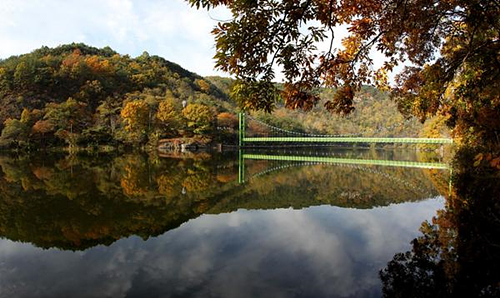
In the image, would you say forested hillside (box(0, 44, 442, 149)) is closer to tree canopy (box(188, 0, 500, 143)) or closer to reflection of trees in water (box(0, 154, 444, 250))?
reflection of trees in water (box(0, 154, 444, 250))

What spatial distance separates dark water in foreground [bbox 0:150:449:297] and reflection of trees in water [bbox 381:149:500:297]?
0.22 m

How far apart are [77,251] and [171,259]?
4.15ft

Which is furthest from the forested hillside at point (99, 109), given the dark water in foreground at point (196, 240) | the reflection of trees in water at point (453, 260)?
the reflection of trees in water at point (453, 260)

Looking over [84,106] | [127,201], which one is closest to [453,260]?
[127,201]

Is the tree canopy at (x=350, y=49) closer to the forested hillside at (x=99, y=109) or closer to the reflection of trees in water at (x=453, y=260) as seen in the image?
the reflection of trees in water at (x=453, y=260)

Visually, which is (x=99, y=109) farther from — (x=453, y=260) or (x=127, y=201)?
(x=453, y=260)

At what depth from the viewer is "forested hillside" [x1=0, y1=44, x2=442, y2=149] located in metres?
37.5

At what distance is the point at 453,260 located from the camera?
4.05 m

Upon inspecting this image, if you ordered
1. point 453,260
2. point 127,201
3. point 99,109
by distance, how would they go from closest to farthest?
point 453,260
point 127,201
point 99,109

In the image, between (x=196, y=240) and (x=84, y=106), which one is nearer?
(x=196, y=240)

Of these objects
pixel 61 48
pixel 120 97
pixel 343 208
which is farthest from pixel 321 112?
pixel 343 208

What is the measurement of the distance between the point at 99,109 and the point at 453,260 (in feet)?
158

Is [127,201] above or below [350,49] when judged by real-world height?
below

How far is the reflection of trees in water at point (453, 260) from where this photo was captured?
11.1 ft
